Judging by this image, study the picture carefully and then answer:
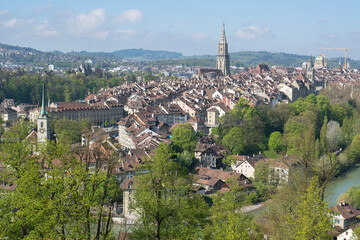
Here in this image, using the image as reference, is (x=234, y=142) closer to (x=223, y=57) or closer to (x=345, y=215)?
(x=345, y=215)

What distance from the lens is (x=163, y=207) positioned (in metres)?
9.46

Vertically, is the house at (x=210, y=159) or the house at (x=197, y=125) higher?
the house at (x=197, y=125)

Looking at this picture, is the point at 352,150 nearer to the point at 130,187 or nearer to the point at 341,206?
the point at 341,206

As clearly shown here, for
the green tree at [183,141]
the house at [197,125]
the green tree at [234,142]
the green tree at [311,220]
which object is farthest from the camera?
the house at [197,125]

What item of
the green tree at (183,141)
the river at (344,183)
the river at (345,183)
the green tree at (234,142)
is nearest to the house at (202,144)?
the green tree at (183,141)

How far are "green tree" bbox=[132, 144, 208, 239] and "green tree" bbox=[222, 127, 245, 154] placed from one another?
62.9 feet

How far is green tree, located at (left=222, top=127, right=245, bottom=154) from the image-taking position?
95.9 feet

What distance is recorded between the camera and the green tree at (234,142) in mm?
29219

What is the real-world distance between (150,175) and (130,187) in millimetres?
10385

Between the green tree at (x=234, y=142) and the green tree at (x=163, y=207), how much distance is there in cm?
1916

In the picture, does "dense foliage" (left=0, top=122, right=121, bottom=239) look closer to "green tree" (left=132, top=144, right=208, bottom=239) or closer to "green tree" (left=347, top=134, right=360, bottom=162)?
"green tree" (left=132, top=144, right=208, bottom=239)

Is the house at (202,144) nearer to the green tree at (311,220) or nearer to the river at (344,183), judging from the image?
the river at (344,183)

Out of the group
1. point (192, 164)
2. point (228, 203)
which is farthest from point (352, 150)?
point (228, 203)

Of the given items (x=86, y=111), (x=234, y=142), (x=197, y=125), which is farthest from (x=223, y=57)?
(x=234, y=142)
